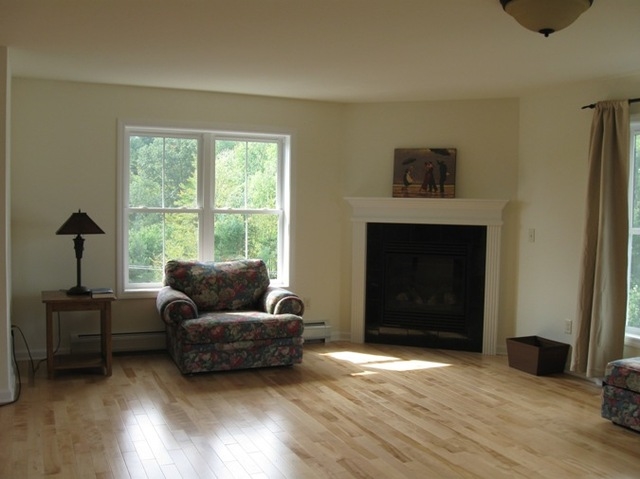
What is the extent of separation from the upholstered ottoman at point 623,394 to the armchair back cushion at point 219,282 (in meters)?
2.90

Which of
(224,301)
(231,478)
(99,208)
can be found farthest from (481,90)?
(231,478)

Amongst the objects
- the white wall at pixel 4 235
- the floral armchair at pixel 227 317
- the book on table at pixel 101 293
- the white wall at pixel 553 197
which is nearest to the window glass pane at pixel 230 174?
the floral armchair at pixel 227 317

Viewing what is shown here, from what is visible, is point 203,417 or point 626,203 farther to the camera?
point 626,203

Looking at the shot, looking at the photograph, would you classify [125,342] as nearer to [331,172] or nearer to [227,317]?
[227,317]

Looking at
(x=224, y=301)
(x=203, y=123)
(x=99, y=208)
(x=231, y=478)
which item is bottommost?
(x=231, y=478)

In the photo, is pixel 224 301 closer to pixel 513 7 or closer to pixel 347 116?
pixel 347 116

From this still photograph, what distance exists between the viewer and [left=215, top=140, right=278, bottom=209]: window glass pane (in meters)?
5.84

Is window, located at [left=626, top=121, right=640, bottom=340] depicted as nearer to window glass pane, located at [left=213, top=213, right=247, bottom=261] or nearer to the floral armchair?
the floral armchair

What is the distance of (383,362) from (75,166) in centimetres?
314

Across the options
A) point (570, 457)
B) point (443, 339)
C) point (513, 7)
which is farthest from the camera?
point (443, 339)

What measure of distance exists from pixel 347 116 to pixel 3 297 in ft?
11.5

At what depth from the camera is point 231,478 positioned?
300cm

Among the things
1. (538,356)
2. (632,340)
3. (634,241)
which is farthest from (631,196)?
(538,356)

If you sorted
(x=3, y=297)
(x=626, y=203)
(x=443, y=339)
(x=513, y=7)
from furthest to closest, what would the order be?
1. (x=443, y=339)
2. (x=626, y=203)
3. (x=3, y=297)
4. (x=513, y=7)
